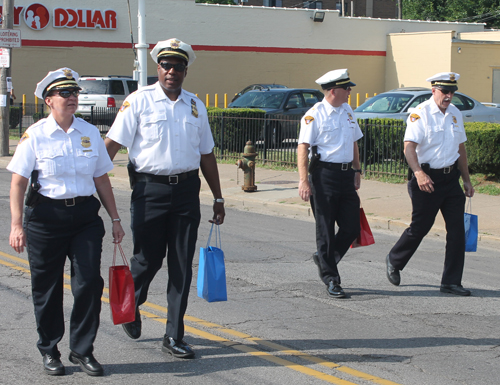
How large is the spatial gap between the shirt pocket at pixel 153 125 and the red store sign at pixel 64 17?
32.6m

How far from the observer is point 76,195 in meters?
4.42

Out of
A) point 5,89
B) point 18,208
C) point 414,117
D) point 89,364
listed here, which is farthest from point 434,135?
point 5,89

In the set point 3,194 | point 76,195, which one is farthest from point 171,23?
point 76,195

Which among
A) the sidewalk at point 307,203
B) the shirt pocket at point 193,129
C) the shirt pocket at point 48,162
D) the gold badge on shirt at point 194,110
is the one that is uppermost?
the gold badge on shirt at point 194,110

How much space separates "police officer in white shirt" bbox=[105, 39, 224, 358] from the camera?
4.79 meters

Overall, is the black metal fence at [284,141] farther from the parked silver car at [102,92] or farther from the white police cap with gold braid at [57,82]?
the white police cap with gold braid at [57,82]

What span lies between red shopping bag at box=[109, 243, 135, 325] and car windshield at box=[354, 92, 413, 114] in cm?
1260

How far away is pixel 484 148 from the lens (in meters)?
13.3

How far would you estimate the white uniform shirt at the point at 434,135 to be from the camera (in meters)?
6.62

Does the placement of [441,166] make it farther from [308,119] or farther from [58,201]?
[58,201]

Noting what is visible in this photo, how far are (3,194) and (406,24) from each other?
124 feet

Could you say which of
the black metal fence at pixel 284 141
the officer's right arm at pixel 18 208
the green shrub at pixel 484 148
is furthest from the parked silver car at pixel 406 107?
the officer's right arm at pixel 18 208

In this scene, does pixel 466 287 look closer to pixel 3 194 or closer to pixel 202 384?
pixel 202 384

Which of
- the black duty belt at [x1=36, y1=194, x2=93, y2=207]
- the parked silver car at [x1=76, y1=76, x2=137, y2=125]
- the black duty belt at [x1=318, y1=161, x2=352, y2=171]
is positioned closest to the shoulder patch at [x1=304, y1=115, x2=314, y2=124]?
the black duty belt at [x1=318, y1=161, x2=352, y2=171]
